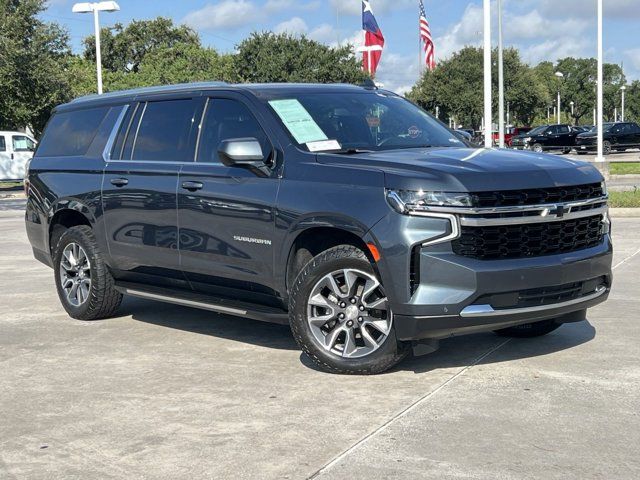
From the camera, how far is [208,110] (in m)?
6.68

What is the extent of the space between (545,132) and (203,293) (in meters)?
47.0

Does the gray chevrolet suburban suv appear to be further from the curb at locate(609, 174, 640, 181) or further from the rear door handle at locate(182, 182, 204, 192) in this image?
the curb at locate(609, 174, 640, 181)


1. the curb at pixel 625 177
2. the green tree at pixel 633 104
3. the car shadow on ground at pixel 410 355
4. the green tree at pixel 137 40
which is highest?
the green tree at pixel 137 40

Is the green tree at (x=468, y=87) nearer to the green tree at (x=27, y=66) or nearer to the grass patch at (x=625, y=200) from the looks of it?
the green tree at (x=27, y=66)

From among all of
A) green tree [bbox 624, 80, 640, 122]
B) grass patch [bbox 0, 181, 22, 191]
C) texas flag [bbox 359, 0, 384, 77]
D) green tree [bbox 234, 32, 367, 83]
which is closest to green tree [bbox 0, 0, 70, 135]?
grass patch [bbox 0, 181, 22, 191]

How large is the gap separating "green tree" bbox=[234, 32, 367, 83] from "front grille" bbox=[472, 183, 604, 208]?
5061 cm

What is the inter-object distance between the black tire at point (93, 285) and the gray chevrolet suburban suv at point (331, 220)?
0.02 metres

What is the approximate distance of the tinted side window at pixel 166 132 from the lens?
680 cm

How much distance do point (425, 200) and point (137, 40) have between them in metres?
82.5

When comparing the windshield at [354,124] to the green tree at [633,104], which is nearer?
the windshield at [354,124]

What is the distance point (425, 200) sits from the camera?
524cm

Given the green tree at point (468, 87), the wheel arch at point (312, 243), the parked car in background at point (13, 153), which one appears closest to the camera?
the wheel arch at point (312, 243)

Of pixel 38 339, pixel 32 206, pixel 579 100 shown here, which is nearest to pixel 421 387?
pixel 38 339

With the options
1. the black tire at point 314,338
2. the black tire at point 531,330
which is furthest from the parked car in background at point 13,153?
the black tire at point 314,338
